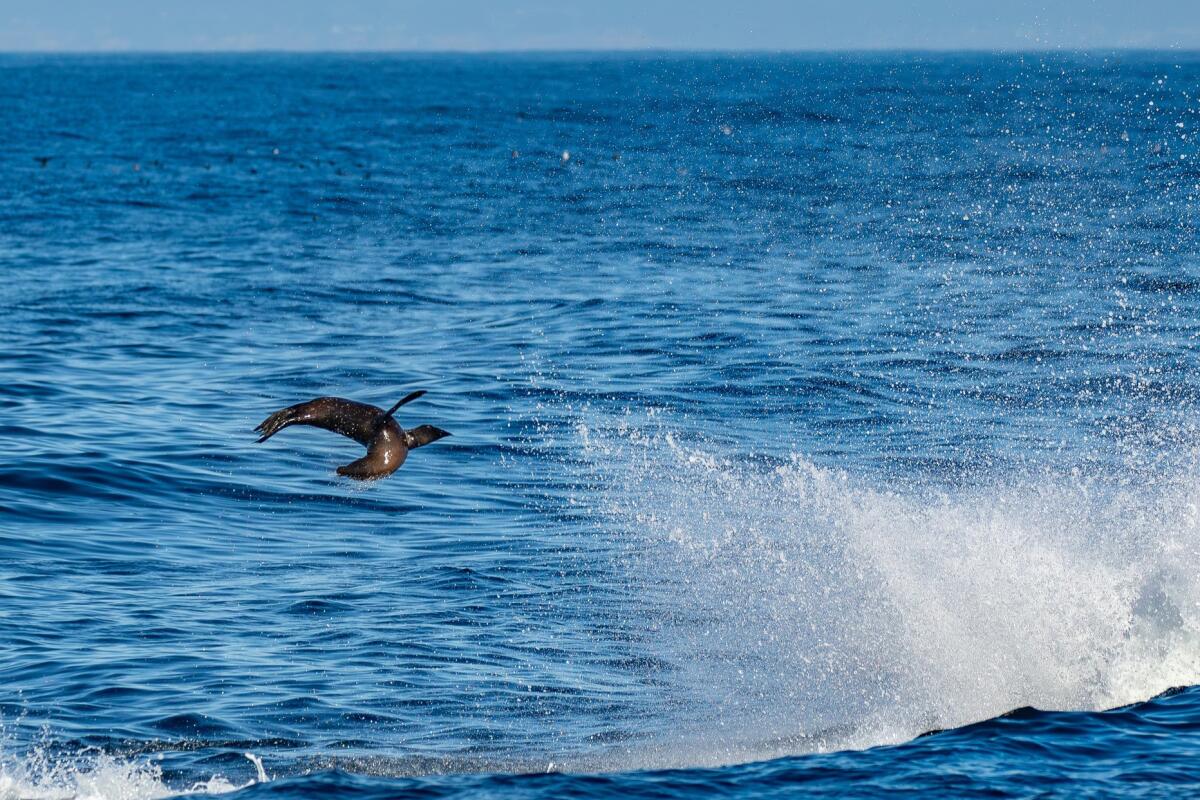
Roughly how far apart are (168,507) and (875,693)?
32.0 ft

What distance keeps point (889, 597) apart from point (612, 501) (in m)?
4.99

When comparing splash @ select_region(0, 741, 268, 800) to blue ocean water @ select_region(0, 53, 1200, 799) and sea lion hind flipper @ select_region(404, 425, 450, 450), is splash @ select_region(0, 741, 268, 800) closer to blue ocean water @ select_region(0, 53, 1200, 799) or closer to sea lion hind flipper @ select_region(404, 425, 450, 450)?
blue ocean water @ select_region(0, 53, 1200, 799)

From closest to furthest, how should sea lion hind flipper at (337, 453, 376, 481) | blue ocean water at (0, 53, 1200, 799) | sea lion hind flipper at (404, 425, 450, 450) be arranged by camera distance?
sea lion hind flipper at (337, 453, 376, 481) < sea lion hind flipper at (404, 425, 450, 450) < blue ocean water at (0, 53, 1200, 799)

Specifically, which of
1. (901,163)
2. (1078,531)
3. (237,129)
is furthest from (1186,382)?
(237,129)

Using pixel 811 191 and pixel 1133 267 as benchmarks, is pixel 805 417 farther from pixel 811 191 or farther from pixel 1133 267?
pixel 811 191

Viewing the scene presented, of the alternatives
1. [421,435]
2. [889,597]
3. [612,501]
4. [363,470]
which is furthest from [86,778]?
[612,501]

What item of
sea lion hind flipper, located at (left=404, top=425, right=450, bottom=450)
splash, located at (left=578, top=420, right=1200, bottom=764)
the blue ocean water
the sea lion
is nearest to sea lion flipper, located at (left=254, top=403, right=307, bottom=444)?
the sea lion

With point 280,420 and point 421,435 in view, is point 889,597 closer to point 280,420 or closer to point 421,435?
point 421,435

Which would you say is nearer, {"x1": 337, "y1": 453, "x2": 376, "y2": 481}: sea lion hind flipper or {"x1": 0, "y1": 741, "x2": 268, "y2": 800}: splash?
{"x1": 337, "y1": 453, "x2": 376, "y2": 481}: sea lion hind flipper

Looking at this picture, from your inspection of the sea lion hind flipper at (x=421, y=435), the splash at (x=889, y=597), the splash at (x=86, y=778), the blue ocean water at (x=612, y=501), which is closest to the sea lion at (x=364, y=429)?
the sea lion hind flipper at (x=421, y=435)

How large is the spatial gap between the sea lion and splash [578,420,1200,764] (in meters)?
3.38

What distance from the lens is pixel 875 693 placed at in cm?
1525

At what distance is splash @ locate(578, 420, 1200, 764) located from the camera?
14.7 meters

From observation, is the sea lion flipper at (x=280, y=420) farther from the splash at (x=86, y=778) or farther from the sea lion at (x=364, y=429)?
the splash at (x=86, y=778)
